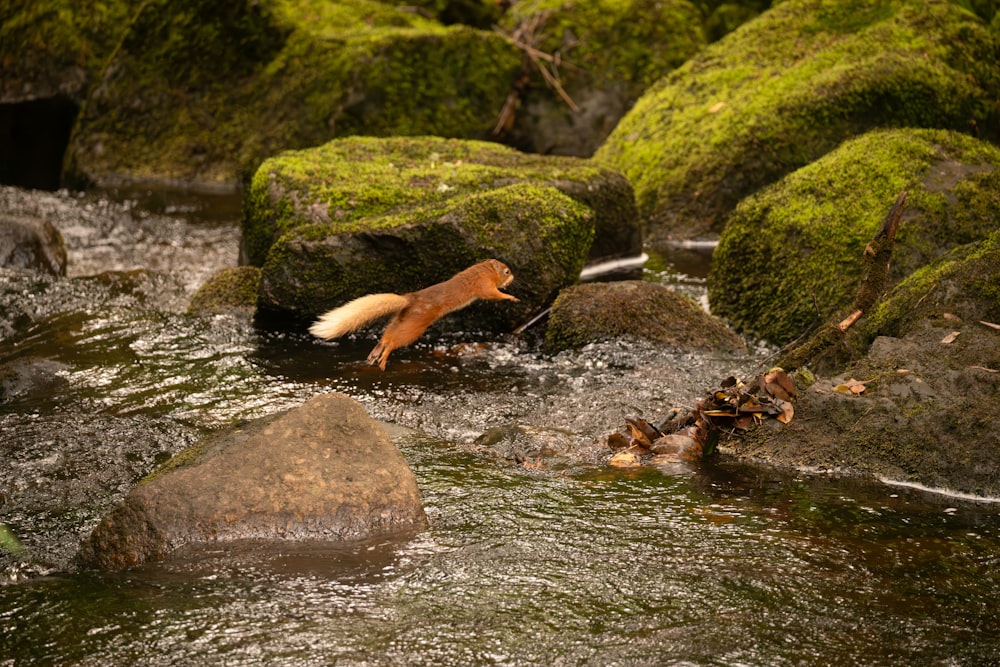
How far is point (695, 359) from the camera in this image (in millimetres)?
6738

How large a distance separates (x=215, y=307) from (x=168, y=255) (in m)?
2.51

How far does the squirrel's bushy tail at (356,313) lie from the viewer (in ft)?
19.7

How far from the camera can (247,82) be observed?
14312 mm

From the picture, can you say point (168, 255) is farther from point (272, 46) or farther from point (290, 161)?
point (272, 46)

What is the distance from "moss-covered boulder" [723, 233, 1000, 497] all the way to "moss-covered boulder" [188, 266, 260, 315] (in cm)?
430

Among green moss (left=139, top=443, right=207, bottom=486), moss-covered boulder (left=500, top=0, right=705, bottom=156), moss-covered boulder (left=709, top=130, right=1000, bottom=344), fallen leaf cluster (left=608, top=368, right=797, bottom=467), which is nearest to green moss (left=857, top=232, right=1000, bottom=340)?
fallen leaf cluster (left=608, top=368, right=797, bottom=467)

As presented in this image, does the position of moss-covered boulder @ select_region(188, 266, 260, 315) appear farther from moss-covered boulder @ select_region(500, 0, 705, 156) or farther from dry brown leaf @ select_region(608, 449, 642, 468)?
moss-covered boulder @ select_region(500, 0, 705, 156)

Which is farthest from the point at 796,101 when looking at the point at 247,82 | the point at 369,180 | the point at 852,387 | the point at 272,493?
the point at 247,82

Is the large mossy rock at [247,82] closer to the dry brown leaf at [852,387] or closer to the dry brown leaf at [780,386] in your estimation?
the dry brown leaf at [780,386]

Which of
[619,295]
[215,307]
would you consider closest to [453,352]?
[619,295]

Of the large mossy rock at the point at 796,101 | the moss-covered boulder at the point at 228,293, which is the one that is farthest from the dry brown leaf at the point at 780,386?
the large mossy rock at the point at 796,101

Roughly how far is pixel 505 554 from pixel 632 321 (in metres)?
3.29

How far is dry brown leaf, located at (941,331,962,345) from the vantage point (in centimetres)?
527

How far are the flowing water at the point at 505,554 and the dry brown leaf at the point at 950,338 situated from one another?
103 cm
